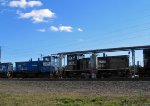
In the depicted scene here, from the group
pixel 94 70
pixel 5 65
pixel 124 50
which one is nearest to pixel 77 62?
pixel 94 70

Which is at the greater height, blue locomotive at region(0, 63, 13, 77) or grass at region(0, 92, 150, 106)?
blue locomotive at region(0, 63, 13, 77)

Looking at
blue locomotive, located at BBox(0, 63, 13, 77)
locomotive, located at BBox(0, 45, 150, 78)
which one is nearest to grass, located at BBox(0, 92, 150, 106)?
locomotive, located at BBox(0, 45, 150, 78)

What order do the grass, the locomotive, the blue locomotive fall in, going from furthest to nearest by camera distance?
the blue locomotive
the locomotive
the grass

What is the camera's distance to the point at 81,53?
52.6 meters

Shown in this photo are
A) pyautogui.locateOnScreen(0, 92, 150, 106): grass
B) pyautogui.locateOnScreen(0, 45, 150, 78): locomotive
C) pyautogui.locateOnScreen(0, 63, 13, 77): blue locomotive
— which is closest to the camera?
pyautogui.locateOnScreen(0, 92, 150, 106): grass

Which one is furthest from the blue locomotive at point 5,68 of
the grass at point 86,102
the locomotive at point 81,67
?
the grass at point 86,102

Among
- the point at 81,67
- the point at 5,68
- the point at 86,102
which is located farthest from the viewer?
the point at 5,68

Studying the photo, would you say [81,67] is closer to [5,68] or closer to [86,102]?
[5,68]

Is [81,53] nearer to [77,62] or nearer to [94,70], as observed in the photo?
[77,62]

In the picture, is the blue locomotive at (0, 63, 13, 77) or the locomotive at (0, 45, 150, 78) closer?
the locomotive at (0, 45, 150, 78)

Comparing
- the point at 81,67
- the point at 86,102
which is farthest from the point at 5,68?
the point at 86,102

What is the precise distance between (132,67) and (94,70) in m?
5.42

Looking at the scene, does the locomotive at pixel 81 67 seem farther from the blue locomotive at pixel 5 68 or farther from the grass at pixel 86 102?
the grass at pixel 86 102

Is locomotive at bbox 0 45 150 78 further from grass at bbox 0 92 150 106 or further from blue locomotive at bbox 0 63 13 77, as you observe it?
grass at bbox 0 92 150 106
